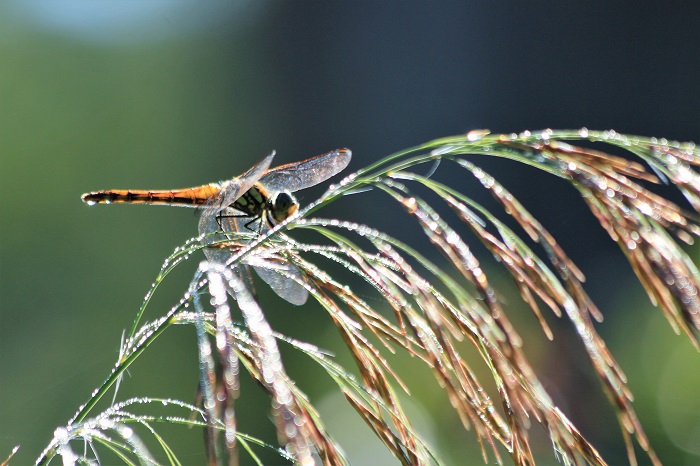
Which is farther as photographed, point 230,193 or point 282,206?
point 282,206

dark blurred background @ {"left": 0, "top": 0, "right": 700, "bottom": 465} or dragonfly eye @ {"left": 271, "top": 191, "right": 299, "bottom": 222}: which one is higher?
dark blurred background @ {"left": 0, "top": 0, "right": 700, "bottom": 465}

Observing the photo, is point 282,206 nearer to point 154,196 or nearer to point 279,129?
point 154,196

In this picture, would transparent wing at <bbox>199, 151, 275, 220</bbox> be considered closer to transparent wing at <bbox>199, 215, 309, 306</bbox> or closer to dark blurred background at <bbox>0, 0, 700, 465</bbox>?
transparent wing at <bbox>199, 215, 309, 306</bbox>

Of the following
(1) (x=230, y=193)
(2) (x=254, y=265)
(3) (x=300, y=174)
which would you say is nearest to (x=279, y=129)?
(3) (x=300, y=174)

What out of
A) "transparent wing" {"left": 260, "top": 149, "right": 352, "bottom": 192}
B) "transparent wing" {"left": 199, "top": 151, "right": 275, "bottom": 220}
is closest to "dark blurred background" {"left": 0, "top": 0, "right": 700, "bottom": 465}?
"transparent wing" {"left": 260, "top": 149, "right": 352, "bottom": 192}

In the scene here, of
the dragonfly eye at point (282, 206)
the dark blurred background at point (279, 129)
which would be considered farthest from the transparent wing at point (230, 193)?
the dark blurred background at point (279, 129)

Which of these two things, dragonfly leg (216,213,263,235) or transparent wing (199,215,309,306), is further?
dragonfly leg (216,213,263,235)
